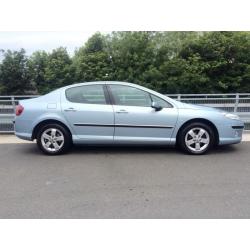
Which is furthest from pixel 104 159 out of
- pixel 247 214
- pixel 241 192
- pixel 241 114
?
pixel 241 114

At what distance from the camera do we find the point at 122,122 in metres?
5.60

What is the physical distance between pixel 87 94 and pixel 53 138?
1065 mm

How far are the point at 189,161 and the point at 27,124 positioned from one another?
3088 mm

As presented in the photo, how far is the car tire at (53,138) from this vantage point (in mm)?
5676

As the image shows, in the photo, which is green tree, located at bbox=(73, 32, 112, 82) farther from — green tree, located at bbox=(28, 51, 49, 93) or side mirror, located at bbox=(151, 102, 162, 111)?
side mirror, located at bbox=(151, 102, 162, 111)

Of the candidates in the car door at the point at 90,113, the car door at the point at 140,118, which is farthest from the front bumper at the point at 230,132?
the car door at the point at 90,113

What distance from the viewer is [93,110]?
5.63 metres

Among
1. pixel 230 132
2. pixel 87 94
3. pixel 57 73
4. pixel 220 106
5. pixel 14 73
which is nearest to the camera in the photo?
pixel 230 132

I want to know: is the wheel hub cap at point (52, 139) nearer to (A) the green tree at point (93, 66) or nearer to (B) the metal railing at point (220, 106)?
(B) the metal railing at point (220, 106)

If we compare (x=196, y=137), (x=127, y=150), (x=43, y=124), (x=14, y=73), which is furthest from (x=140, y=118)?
(x=14, y=73)

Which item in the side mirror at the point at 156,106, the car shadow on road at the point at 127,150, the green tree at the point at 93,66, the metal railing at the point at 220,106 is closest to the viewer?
the side mirror at the point at 156,106

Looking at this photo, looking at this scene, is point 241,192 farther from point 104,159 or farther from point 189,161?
point 104,159

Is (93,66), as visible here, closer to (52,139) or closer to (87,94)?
(87,94)

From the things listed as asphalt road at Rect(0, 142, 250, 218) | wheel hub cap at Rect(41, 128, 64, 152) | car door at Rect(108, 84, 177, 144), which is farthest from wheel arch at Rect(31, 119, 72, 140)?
car door at Rect(108, 84, 177, 144)
